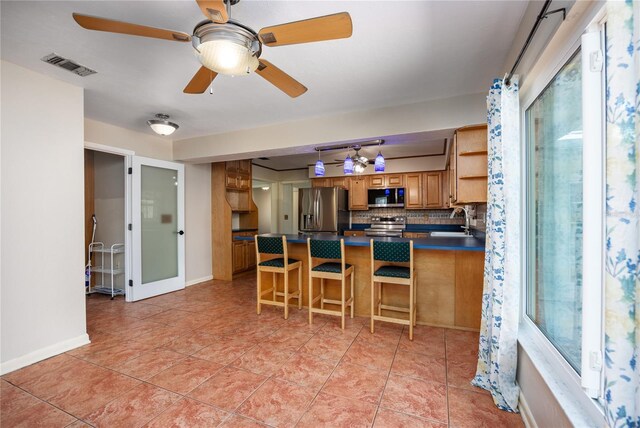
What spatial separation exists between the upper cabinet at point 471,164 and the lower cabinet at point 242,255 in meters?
3.98

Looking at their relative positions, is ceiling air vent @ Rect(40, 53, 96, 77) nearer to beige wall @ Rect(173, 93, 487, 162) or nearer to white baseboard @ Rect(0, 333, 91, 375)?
beige wall @ Rect(173, 93, 487, 162)

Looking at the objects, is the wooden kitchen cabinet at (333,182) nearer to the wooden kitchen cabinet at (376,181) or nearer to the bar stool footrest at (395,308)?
the wooden kitchen cabinet at (376,181)

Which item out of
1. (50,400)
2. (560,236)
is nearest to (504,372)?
(560,236)

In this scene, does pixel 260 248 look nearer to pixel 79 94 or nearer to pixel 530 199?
pixel 79 94

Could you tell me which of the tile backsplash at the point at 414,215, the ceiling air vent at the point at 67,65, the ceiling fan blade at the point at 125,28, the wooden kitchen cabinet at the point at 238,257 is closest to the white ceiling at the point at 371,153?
the tile backsplash at the point at 414,215

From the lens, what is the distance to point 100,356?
2395 millimetres

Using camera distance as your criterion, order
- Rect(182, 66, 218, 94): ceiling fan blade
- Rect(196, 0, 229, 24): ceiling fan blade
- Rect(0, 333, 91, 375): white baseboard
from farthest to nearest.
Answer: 1. Rect(0, 333, 91, 375): white baseboard
2. Rect(182, 66, 218, 94): ceiling fan blade
3. Rect(196, 0, 229, 24): ceiling fan blade

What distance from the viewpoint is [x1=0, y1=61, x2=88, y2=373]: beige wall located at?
2209 mm

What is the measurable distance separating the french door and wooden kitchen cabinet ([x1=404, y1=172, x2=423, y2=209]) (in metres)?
4.37

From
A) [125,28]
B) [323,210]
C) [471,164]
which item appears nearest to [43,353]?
[125,28]

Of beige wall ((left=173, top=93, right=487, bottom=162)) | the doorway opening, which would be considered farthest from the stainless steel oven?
the doorway opening

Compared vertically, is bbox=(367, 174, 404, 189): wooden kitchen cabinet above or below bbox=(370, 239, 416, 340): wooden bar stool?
above

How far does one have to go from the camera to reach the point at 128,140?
156 inches

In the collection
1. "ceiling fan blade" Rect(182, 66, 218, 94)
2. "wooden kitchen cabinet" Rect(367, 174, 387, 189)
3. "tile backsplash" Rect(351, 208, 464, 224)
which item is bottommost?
"tile backsplash" Rect(351, 208, 464, 224)
